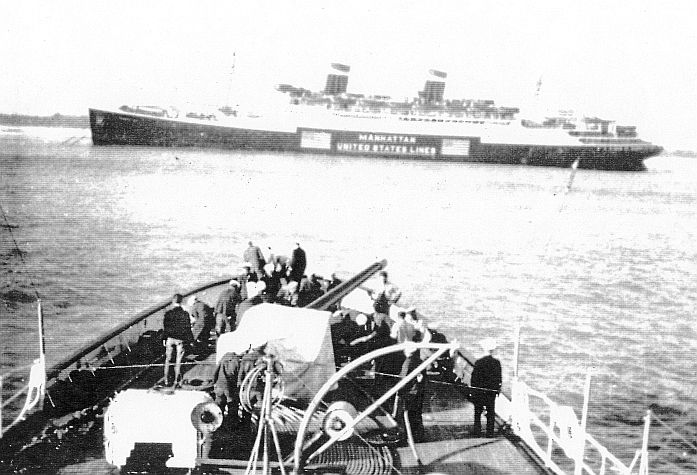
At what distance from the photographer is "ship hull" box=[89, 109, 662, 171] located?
81.4 m

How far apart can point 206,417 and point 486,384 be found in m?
3.46

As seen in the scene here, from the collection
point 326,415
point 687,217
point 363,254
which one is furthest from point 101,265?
point 687,217

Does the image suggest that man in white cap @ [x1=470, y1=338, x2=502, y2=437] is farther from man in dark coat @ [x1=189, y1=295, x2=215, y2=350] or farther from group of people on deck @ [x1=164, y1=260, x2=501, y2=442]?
man in dark coat @ [x1=189, y1=295, x2=215, y2=350]

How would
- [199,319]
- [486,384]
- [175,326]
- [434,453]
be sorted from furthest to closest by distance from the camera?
[199,319], [175,326], [486,384], [434,453]

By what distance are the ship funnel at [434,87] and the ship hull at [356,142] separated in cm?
1109

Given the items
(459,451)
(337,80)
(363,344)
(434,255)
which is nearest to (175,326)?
(363,344)

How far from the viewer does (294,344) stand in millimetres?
7223

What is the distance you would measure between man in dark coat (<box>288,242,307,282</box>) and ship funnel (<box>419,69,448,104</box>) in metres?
81.4

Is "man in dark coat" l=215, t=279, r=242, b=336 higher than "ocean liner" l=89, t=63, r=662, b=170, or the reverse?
"ocean liner" l=89, t=63, r=662, b=170

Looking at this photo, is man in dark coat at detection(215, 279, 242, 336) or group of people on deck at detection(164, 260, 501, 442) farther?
man in dark coat at detection(215, 279, 242, 336)

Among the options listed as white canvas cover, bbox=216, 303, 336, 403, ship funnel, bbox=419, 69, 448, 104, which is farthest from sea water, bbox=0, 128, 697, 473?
ship funnel, bbox=419, 69, 448, 104

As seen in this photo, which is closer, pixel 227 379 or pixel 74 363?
pixel 227 379

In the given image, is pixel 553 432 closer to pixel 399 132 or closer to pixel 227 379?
pixel 227 379

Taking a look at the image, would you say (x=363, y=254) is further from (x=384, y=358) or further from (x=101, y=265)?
(x=384, y=358)
